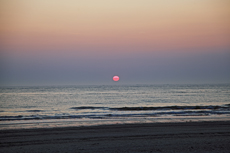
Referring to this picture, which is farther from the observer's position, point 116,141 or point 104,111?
point 104,111

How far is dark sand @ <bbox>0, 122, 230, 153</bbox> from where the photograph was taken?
34.1 ft

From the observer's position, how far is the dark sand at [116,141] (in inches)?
409

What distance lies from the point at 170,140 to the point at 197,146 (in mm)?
1581

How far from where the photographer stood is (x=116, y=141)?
12070mm

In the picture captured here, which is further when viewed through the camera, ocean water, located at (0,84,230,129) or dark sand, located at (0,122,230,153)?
ocean water, located at (0,84,230,129)

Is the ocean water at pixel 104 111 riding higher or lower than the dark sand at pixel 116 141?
lower

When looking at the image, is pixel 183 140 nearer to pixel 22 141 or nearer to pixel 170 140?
pixel 170 140

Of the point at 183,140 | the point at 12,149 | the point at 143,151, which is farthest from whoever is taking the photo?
the point at 183,140

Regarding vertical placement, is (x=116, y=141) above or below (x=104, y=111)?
above

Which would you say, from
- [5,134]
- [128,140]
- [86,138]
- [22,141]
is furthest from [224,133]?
[5,134]

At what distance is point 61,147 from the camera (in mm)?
10906

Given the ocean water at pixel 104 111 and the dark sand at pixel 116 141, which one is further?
the ocean water at pixel 104 111

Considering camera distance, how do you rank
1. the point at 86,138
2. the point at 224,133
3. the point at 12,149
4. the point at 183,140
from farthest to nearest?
the point at 224,133
the point at 86,138
the point at 183,140
the point at 12,149

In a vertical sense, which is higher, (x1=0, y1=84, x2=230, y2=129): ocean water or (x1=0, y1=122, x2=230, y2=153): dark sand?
(x1=0, y1=122, x2=230, y2=153): dark sand
